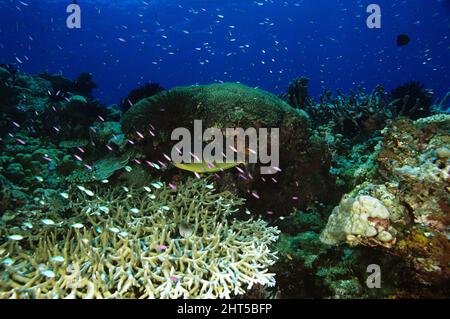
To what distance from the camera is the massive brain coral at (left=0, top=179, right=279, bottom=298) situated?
2.93 m

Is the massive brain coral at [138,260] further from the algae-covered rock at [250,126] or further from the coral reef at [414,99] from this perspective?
the coral reef at [414,99]

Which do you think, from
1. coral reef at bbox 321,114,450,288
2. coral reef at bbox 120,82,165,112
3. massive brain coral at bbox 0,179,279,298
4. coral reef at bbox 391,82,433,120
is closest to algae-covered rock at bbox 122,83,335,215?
massive brain coral at bbox 0,179,279,298

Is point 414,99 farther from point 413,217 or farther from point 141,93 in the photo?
point 141,93

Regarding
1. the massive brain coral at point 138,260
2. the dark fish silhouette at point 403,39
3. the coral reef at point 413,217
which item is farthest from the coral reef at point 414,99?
the massive brain coral at point 138,260

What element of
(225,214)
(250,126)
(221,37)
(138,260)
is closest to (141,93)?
(250,126)

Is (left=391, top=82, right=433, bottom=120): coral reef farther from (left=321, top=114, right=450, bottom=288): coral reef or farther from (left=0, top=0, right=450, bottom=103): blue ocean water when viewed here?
(left=321, top=114, right=450, bottom=288): coral reef

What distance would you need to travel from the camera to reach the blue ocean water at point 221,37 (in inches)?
1923

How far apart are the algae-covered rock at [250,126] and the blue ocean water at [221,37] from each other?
981 centimetres

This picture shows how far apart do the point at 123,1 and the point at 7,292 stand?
52.4 meters

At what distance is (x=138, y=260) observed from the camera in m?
3.30

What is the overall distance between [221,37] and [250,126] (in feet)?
259

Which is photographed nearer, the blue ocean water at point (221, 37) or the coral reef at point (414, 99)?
the coral reef at point (414, 99)

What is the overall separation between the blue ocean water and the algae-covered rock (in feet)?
32.2
